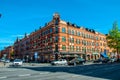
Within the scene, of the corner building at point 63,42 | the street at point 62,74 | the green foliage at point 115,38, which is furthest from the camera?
the corner building at point 63,42

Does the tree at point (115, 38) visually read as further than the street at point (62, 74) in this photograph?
Yes

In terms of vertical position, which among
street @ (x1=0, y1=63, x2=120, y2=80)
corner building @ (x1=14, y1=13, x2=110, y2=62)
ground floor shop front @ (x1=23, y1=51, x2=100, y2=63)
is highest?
corner building @ (x1=14, y1=13, x2=110, y2=62)

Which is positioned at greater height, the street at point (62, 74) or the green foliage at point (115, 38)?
the green foliage at point (115, 38)

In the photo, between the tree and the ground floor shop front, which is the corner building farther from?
the tree

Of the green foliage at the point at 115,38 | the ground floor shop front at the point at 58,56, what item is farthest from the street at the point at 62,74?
the green foliage at the point at 115,38

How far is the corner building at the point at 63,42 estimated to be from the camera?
64.2 meters

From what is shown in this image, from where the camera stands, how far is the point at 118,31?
6150 cm

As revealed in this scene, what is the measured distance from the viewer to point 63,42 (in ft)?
213

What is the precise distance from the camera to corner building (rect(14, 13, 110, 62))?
64.2 m

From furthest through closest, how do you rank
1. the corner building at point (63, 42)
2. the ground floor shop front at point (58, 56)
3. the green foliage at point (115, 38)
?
the corner building at point (63, 42) < the ground floor shop front at point (58, 56) < the green foliage at point (115, 38)

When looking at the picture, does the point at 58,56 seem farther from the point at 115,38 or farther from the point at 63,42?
the point at 115,38

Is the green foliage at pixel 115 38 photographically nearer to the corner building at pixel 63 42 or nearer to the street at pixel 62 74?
the corner building at pixel 63 42

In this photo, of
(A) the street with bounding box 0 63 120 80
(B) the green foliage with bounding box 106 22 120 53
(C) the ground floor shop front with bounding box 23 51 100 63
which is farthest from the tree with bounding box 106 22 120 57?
(A) the street with bounding box 0 63 120 80

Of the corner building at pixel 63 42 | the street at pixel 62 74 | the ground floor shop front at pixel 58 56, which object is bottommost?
the street at pixel 62 74
